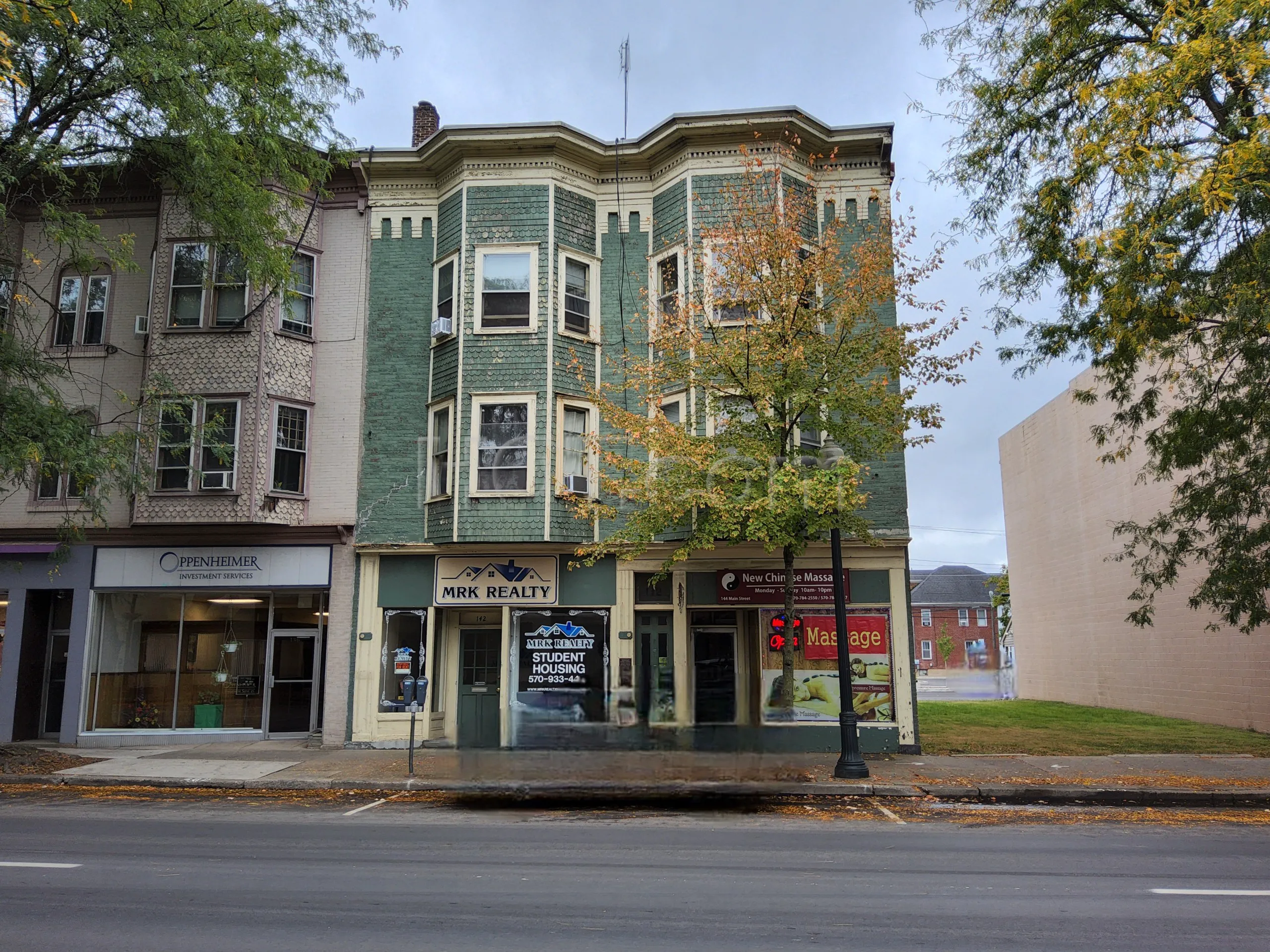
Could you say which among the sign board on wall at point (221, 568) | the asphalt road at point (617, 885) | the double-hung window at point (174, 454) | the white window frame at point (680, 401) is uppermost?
the white window frame at point (680, 401)

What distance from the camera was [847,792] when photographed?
13258mm

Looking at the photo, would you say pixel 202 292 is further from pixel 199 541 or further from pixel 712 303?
pixel 712 303

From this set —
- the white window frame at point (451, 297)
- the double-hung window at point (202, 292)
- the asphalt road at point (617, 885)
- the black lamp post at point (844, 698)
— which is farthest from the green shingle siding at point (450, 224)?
the asphalt road at point (617, 885)

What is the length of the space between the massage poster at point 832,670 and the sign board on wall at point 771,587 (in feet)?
1.04

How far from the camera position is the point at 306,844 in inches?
367

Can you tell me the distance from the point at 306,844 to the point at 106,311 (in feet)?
49.6

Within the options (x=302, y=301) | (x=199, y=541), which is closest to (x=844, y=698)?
(x=199, y=541)

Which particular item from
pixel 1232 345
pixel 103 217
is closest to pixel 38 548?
pixel 103 217

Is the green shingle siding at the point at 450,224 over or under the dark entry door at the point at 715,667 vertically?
over

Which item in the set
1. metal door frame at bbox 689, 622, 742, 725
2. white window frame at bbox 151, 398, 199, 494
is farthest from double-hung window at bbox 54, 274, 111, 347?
metal door frame at bbox 689, 622, 742, 725

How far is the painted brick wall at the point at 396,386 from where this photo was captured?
19000 millimetres

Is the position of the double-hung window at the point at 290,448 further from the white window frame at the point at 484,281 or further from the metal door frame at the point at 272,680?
the white window frame at the point at 484,281

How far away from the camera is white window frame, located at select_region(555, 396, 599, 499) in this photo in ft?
60.0

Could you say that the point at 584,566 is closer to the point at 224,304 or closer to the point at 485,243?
the point at 485,243
